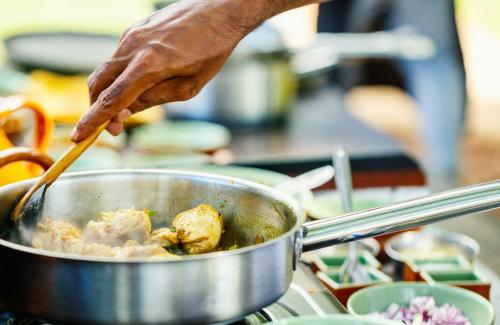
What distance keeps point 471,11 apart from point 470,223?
10.3m

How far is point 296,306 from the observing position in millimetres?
1214

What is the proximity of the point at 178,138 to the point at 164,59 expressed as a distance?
1492 millimetres

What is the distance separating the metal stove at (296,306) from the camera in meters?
1.14

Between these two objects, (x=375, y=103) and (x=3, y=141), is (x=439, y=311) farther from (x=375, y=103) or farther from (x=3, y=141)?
(x=375, y=103)

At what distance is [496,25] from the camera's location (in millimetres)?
11281

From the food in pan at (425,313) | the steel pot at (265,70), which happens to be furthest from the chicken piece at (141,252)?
the steel pot at (265,70)

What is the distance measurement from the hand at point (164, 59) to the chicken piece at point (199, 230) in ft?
0.60

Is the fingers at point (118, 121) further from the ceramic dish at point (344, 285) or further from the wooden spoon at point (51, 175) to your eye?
the ceramic dish at point (344, 285)

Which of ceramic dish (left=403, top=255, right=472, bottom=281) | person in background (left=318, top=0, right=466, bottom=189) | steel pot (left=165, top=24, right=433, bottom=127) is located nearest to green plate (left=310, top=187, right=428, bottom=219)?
ceramic dish (left=403, top=255, right=472, bottom=281)

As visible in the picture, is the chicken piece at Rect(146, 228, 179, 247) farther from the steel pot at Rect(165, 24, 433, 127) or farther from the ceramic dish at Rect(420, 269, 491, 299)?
the steel pot at Rect(165, 24, 433, 127)

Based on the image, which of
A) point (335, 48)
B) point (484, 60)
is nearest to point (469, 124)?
point (484, 60)

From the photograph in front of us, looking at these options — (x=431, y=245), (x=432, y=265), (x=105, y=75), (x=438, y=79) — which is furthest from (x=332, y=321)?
(x=438, y=79)

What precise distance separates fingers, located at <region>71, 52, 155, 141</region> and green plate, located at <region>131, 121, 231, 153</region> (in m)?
1.26

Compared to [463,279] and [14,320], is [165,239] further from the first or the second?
[463,279]
